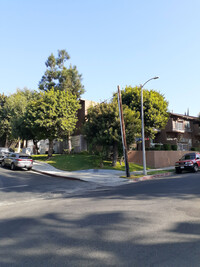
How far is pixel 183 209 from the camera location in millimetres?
6035

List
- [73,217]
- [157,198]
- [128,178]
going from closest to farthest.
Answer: [73,217], [157,198], [128,178]

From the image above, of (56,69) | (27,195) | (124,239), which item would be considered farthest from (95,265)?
(56,69)

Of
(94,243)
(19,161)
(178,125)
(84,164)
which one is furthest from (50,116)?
(178,125)

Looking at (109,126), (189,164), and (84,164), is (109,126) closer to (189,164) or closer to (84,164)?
(84,164)

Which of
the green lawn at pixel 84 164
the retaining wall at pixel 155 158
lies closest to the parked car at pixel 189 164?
the green lawn at pixel 84 164

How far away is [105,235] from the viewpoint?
4289mm

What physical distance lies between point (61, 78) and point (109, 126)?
19315 mm

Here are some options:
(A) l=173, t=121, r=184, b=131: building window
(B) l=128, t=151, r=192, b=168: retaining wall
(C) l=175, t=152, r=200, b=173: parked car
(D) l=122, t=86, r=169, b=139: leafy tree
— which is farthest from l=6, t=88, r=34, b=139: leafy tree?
(A) l=173, t=121, r=184, b=131: building window

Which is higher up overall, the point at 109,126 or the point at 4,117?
the point at 4,117

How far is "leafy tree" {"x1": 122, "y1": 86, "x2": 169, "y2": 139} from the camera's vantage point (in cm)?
2677

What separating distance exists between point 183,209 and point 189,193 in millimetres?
2682

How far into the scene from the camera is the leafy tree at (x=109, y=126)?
802 inches

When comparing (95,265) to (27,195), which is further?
(27,195)

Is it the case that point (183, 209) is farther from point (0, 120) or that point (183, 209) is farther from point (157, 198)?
point (0, 120)
